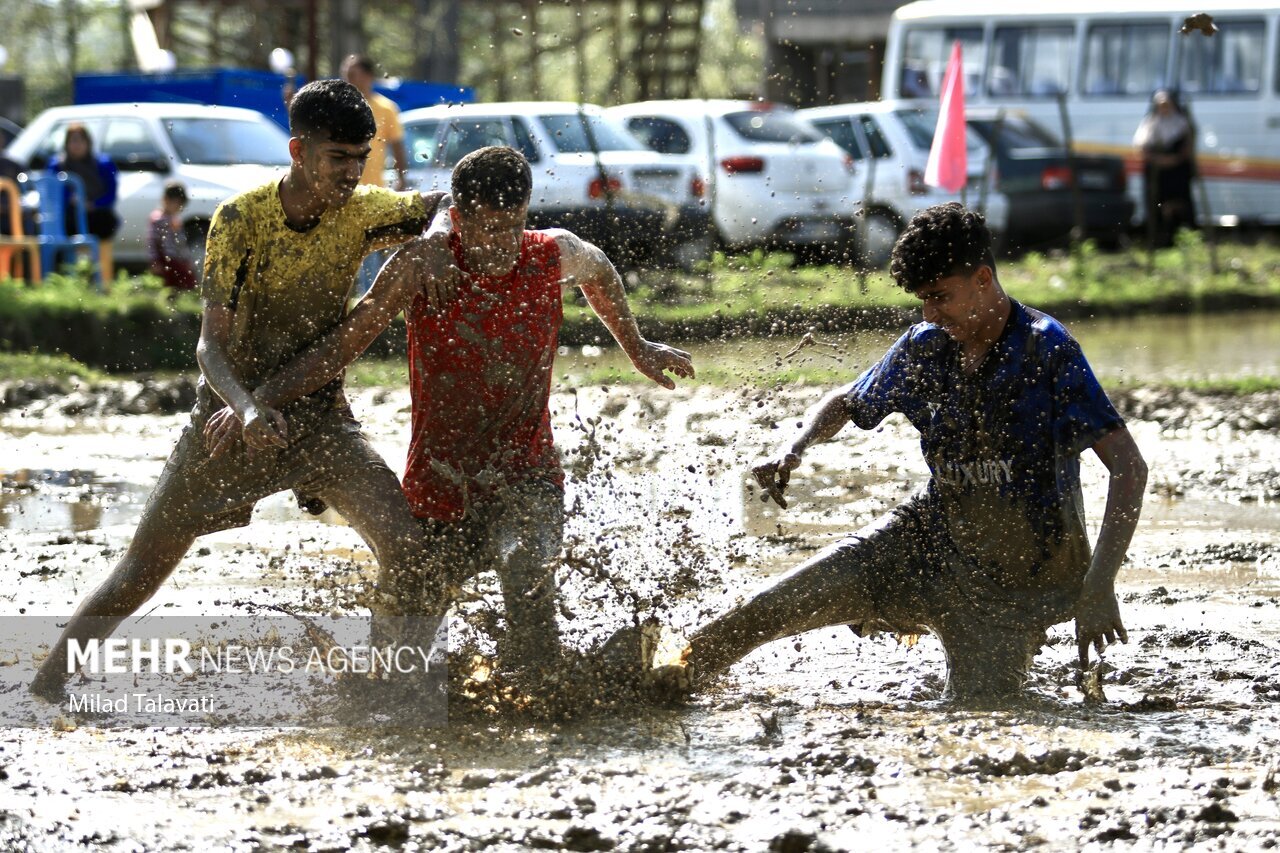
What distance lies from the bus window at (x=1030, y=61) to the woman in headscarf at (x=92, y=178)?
12968 mm

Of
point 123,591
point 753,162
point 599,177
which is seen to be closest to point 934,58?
point 753,162

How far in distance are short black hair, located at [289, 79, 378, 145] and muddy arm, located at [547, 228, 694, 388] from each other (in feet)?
2.02

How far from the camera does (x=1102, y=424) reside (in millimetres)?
4598

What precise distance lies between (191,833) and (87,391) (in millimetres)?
8080

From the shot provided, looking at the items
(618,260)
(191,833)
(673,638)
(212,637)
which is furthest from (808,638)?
(618,260)

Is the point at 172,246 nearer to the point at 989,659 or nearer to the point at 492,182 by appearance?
the point at 492,182

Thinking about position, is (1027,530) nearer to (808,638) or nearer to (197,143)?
(808,638)

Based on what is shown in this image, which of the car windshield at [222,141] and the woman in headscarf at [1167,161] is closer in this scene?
the car windshield at [222,141]

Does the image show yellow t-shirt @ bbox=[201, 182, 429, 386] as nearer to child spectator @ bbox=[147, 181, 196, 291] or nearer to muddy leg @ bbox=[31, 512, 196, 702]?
muddy leg @ bbox=[31, 512, 196, 702]

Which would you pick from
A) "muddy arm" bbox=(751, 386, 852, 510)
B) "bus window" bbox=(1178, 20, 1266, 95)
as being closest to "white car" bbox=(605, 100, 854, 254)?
"bus window" bbox=(1178, 20, 1266, 95)

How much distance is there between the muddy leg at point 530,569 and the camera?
480 centimetres

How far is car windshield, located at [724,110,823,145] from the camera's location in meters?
19.3

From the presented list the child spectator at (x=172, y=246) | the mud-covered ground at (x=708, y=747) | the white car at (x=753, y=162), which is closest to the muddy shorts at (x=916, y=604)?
the mud-covered ground at (x=708, y=747)

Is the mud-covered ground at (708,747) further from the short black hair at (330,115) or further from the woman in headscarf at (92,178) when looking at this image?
the woman in headscarf at (92,178)
